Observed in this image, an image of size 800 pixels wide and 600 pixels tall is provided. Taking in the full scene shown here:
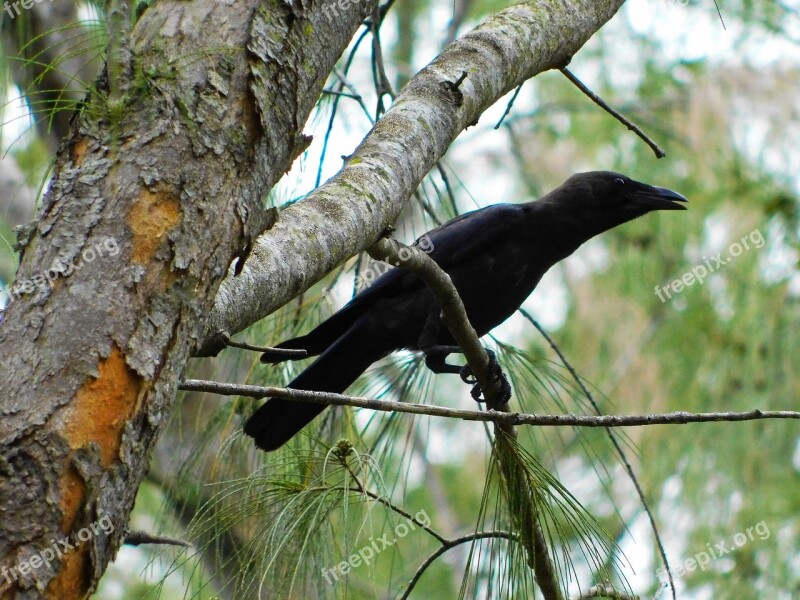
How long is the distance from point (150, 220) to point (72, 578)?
0.47 m

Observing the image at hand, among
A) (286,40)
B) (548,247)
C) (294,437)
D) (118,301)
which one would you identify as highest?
(548,247)

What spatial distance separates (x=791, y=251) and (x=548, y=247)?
100 inches

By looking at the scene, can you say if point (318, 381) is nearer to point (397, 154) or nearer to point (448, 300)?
point (448, 300)

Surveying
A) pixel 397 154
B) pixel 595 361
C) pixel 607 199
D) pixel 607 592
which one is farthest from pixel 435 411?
pixel 595 361

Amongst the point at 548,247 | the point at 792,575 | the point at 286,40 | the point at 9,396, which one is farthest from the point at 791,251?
the point at 9,396

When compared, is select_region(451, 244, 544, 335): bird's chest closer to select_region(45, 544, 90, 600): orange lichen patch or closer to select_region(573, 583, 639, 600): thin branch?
select_region(573, 583, 639, 600): thin branch

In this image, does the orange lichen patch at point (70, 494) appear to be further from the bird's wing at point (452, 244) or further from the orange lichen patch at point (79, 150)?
the bird's wing at point (452, 244)

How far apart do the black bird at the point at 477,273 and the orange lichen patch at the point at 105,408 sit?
2.03 metres

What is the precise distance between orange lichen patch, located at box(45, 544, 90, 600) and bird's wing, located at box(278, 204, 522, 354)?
235cm

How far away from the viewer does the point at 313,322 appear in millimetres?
3082

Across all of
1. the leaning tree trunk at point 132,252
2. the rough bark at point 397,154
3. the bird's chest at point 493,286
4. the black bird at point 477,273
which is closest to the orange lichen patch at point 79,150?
the leaning tree trunk at point 132,252

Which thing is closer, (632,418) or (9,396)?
(9,396)

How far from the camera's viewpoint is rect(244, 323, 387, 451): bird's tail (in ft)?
9.11

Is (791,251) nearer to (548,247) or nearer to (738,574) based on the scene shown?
(738,574)
